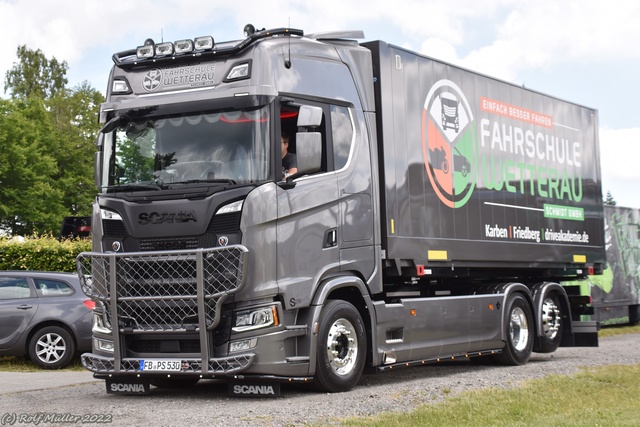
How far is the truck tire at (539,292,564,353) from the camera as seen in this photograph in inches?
596

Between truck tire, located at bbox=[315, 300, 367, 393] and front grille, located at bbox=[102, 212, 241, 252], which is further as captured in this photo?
truck tire, located at bbox=[315, 300, 367, 393]

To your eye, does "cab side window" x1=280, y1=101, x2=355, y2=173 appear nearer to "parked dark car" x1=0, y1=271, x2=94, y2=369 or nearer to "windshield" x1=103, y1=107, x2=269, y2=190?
"windshield" x1=103, y1=107, x2=269, y2=190

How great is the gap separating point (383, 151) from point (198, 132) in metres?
2.50

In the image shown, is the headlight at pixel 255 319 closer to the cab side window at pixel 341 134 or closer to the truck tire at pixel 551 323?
the cab side window at pixel 341 134

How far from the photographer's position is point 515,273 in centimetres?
1514

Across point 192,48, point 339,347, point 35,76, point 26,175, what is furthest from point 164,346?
point 35,76

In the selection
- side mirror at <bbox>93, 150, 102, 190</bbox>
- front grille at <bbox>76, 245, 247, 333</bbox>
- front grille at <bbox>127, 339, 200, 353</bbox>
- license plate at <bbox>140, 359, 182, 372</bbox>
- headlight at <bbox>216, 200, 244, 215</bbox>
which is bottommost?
license plate at <bbox>140, 359, 182, 372</bbox>

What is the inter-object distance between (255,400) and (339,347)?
121 centimetres

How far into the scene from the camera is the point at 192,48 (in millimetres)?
10469

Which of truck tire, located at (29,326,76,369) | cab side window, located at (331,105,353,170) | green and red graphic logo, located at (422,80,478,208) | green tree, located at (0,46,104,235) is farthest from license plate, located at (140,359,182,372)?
green tree, located at (0,46,104,235)

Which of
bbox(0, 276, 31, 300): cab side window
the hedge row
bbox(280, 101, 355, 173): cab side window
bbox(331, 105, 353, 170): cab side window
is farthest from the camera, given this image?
the hedge row

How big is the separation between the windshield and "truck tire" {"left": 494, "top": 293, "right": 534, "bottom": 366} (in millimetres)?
5797

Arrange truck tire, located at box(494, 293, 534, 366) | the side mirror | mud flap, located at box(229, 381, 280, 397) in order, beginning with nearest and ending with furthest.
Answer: mud flap, located at box(229, 381, 280, 397) < the side mirror < truck tire, located at box(494, 293, 534, 366)

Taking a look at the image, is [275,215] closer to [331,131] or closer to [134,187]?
[331,131]
